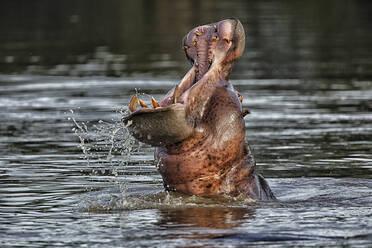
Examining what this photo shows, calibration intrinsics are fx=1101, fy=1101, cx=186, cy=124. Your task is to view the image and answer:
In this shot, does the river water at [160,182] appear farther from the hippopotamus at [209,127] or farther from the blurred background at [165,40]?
the blurred background at [165,40]

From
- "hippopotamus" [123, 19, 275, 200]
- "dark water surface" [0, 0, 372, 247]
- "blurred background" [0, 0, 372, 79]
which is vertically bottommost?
"blurred background" [0, 0, 372, 79]

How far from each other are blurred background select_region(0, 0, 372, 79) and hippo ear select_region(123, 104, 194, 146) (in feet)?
34.6

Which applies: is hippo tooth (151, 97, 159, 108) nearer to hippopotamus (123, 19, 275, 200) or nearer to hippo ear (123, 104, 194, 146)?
hippo ear (123, 104, 194, 146)

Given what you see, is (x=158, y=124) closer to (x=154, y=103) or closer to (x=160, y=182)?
(x=154, y=103)

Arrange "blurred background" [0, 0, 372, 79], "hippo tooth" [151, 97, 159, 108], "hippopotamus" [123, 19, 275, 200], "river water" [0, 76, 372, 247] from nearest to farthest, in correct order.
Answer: "river water" [0, 76, 372, 247] → "hippo tooth" [151, 97, 159, 108] → "hippopotamus" [123, 19, 275, 200] → "blurred background" [0, 0, 372, 79]

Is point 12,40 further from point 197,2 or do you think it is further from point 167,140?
point 197,2

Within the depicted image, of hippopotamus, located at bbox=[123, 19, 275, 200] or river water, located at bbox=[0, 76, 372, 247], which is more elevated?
hippopotamus, located at bbox=[123, 19, 275, 200]

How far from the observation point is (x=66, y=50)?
78.0ft

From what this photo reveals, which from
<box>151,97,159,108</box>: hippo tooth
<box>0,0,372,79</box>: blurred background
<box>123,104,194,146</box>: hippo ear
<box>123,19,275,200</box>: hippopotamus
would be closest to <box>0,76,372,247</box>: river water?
<box>123,19,275,200</box>: hippopotamus

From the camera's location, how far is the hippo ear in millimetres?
6805

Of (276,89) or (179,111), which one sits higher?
(179,111)

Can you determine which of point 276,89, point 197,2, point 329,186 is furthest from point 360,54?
point 197,2

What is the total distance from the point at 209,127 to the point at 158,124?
1.85 ft

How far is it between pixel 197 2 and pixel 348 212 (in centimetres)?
4181
